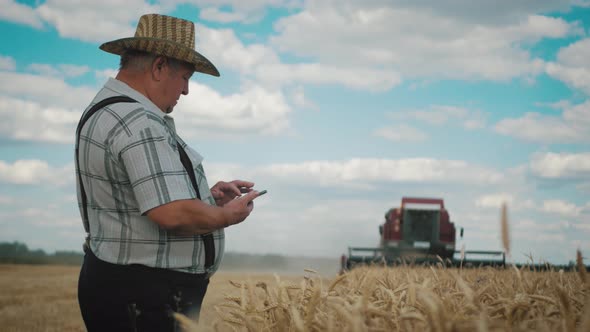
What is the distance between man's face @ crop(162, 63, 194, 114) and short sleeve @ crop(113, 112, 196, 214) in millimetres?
299

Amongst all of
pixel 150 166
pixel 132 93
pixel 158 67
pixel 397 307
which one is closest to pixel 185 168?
pixel 150 166

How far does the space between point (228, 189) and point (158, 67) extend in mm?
784

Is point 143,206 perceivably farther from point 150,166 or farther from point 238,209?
point 238,209

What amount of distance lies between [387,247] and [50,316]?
1480cm

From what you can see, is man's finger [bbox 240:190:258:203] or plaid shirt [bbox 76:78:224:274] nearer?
plaid shirt [bbox 76:78:224:274]

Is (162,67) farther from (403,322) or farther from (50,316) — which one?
(50,316)

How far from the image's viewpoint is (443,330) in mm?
1345

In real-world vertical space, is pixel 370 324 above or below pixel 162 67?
below

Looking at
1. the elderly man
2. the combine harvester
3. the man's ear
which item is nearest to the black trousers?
the elderly man

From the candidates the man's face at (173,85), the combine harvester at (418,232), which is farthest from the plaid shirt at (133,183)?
the combine harvester at (418,232)

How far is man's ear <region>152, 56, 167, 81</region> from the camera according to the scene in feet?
9.04

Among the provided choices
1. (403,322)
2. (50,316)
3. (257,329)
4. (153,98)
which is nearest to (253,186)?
(153,98)

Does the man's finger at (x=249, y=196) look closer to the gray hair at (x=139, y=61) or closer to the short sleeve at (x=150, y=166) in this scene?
the short sleeve at (x=150, y=166)

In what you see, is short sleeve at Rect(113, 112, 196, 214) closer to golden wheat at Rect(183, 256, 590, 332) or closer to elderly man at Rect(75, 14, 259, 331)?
elderly man at Rect(75, 14, 259, 331)
